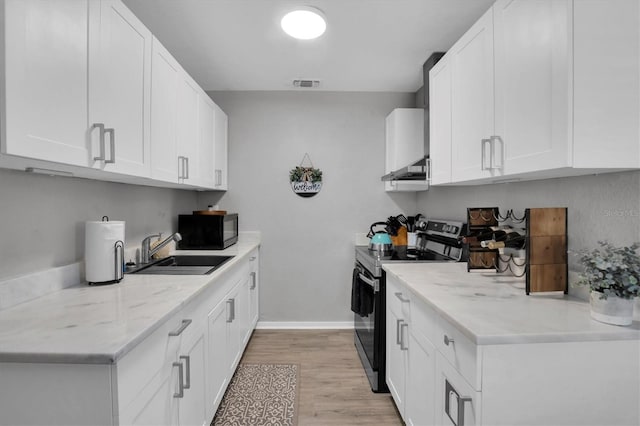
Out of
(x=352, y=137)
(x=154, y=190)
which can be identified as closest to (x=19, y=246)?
(x=154, y=190)

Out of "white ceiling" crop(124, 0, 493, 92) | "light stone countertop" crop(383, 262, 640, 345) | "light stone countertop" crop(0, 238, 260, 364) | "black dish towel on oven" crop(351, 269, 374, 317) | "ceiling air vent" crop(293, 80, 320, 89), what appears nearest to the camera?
"light stone countertop" crop(0, 238, 260, 364)

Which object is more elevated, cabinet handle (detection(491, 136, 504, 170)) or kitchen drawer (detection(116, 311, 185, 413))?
cabinet handle (detection(491, 136, 504, 170))

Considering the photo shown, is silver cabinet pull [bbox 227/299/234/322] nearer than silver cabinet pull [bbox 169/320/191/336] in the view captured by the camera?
No

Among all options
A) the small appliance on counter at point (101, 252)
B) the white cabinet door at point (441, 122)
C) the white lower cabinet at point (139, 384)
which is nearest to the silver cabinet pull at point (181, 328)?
the white lower cabinet at point (139, 384)

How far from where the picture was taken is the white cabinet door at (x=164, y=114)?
1805 mm

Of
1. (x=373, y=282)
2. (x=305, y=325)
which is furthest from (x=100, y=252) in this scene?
(x=305, y=325)

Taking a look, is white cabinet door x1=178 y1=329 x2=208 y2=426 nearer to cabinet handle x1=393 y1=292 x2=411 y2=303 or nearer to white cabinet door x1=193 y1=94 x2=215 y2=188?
cabinet handle x1=393 y1=292 x2=411 y2=303

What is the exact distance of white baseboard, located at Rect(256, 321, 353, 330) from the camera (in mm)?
3496

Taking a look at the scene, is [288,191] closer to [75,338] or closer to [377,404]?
[377,404]

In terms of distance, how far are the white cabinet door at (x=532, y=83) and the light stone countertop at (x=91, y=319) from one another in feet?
4.74

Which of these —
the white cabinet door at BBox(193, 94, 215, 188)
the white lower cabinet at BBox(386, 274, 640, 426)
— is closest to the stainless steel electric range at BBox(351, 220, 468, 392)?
the white lower cabinet at BBox(386, 274, 640, 426)

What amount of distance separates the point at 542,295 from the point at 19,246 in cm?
213

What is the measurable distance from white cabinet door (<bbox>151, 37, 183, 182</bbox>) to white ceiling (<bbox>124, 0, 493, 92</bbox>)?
35 centimetres

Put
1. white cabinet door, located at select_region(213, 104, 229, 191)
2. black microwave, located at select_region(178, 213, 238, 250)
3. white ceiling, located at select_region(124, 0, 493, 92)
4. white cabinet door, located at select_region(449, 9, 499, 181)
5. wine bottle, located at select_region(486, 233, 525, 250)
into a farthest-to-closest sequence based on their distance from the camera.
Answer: white cabinet door, located at select_region(213, 104, 229, 191)
black microwave, located at select_region(178, 213, 238, 250)
white ceiling, located at select_region(124, 0, 493, 92)
wine bottle, located at select_region(486, 233, 525, 250)
white cabinet door, located at select_region(449, 9, 499, 181)
